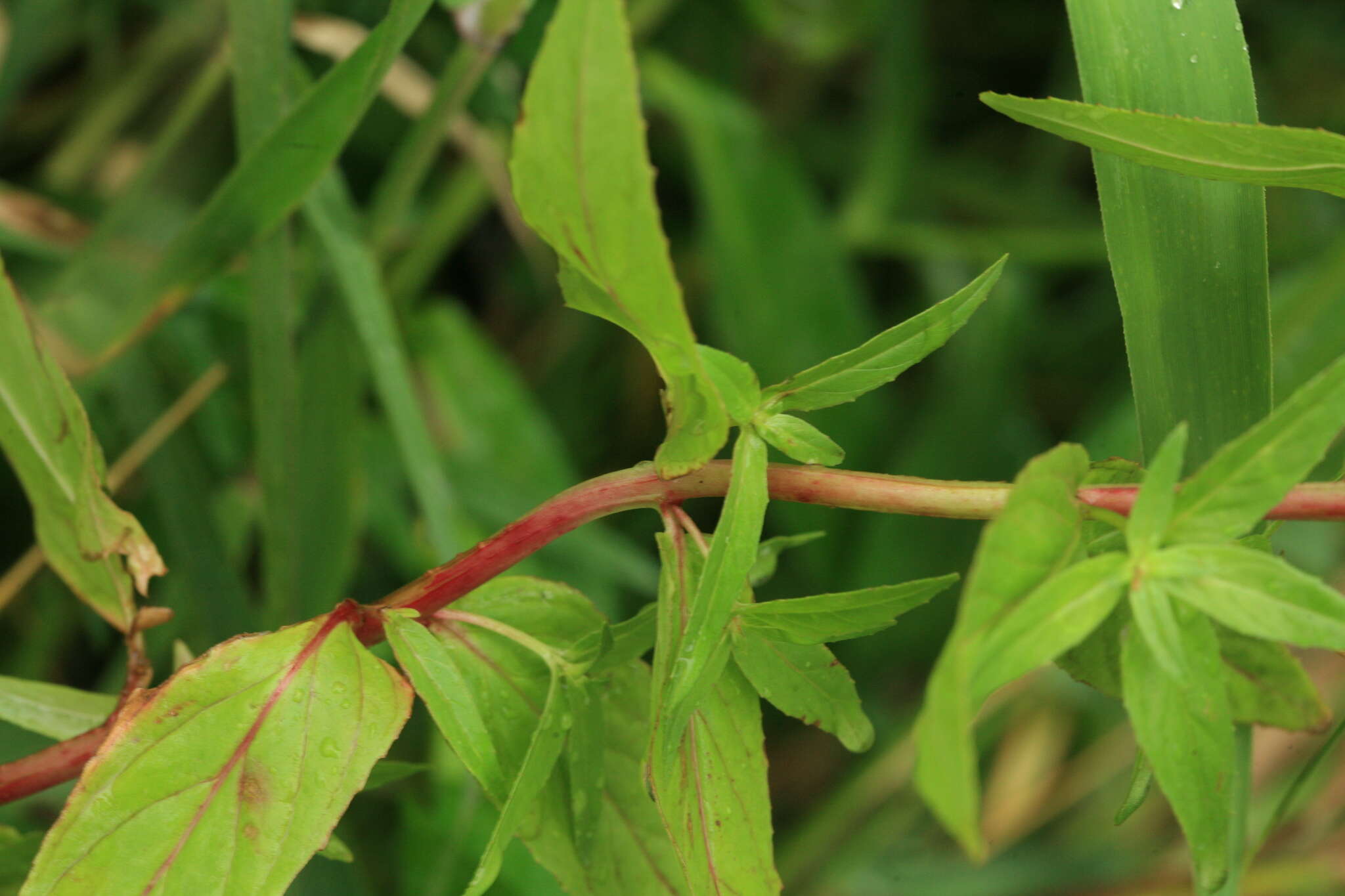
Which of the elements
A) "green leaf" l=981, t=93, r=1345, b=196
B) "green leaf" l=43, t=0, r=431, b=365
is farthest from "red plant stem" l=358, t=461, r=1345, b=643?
"green leaf" l=43, t=0, r=431, b=365

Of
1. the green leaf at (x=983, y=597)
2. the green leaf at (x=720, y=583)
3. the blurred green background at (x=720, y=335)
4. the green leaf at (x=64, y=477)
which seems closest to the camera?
the green leaf at (x=983, y=597)

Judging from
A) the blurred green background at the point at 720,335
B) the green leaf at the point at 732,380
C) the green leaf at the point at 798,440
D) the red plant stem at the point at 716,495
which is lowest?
the blurred green background at the point at 720,335

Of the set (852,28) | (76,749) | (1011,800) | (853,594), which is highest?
(852,28)

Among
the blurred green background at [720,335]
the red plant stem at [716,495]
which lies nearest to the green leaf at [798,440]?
the red plant stem at [716,495]

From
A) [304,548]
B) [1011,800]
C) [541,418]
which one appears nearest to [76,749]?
[304,548]

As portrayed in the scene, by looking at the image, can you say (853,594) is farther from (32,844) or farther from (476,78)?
(476,78)

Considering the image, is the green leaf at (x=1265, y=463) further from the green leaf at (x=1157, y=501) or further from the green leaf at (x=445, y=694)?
the green leaf at (x=445, y=694)
